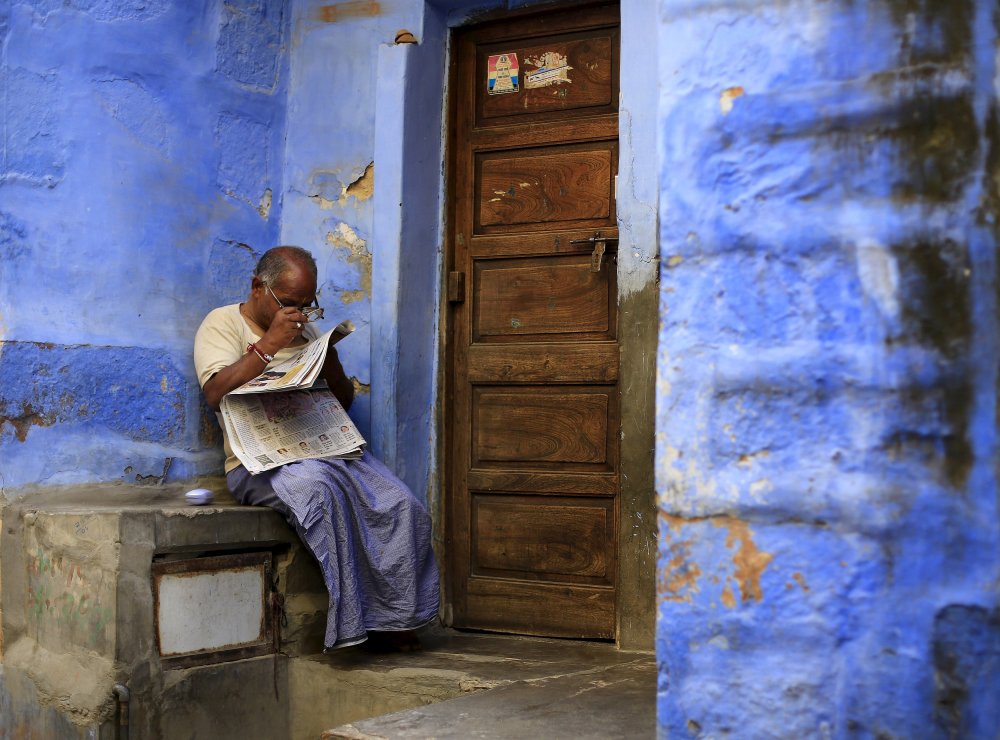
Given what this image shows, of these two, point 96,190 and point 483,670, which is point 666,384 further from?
point 96,190

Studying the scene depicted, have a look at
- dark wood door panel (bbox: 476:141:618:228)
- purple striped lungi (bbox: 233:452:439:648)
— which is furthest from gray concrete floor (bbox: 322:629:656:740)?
dark wood door panel (bbox: 476:141:618:228)

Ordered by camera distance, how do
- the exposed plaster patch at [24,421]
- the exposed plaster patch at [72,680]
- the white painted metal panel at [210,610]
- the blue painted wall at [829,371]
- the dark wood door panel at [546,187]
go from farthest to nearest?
1. the dark wood door panel at [546,187]
2. the exposed plaster patch at [24,421]
3. the white painted metal panel at [210,610]
4. the exposed plaster patch at [72,680]
5. the blue painted wall at [829,371]

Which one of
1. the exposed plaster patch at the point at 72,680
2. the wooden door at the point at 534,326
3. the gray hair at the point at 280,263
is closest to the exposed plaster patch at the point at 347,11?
the wooden door at the point at 534,326

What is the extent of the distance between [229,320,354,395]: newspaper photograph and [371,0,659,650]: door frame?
586 millimetres

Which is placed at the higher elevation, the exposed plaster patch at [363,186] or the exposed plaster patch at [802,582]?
the exposed plaster patch at [363,186]

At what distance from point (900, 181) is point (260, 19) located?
348cm

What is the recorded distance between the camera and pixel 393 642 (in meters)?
3.79

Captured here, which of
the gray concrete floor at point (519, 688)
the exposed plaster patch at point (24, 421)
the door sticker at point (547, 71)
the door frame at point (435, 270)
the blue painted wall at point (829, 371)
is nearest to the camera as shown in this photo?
the blue painted wall at point (829, 371)

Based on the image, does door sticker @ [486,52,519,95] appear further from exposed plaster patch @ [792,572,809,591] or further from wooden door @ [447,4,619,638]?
exposed plaster patch @ [792,572,809,591]

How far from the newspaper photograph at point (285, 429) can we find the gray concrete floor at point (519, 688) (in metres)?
0.68

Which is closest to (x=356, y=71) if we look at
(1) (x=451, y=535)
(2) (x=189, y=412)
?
(2) (x=189, y=412)

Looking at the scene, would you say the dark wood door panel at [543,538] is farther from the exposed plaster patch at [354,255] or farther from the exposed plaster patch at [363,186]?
the exposed plaster patch at [363,186]

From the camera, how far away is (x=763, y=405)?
1.69m

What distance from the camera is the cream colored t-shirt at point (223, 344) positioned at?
3775 millimetres
